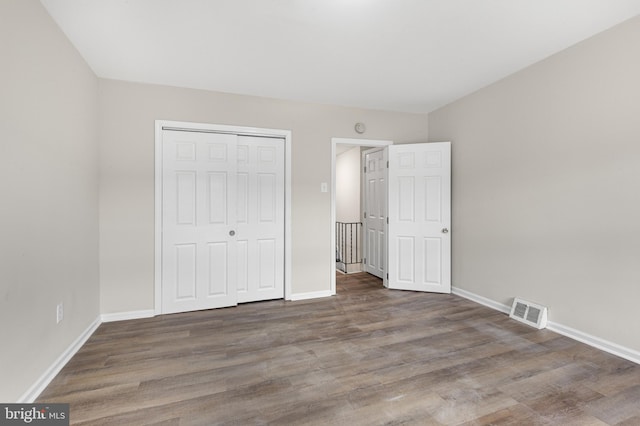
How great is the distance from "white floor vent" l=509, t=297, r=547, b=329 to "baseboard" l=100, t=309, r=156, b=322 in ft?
13.0

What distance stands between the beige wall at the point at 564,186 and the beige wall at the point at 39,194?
4.18m

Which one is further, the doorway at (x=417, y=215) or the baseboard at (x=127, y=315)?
the doorway at (x=417, y=215)

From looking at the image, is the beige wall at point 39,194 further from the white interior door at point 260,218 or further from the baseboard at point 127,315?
the white interior door at point 260,218

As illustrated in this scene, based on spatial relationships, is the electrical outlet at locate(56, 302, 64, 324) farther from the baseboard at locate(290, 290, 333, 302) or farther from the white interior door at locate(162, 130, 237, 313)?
the baseboard at locate(290, 290, 333, 302)

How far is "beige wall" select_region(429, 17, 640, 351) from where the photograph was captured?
2352 millimetres

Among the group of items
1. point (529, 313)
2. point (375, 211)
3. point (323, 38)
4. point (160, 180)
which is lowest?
point (529, 313)

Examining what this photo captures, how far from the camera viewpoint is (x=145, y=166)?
10.7 ft

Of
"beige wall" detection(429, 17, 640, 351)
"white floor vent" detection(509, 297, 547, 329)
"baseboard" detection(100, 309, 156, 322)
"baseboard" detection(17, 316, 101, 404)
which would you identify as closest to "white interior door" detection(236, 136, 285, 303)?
"baseboard" detection(100, 309, 156, 322)

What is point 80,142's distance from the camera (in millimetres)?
2617

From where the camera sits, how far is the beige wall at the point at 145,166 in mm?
3123

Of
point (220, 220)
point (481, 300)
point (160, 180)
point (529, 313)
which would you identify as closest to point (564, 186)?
point (529, 313)

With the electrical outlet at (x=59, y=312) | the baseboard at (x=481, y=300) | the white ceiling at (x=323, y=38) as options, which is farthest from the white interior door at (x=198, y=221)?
the baseboard at (x=481, y=300)

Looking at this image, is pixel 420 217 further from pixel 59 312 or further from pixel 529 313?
pixel 59 312

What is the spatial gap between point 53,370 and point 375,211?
13.8 ft
